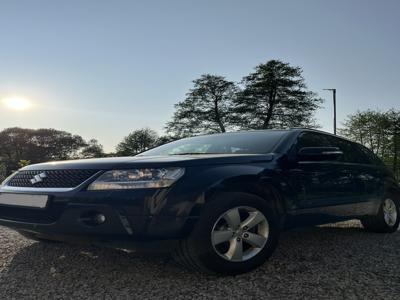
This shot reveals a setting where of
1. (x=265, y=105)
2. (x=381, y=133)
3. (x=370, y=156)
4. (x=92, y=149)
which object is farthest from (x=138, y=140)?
(x=370, y=156)

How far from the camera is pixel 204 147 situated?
416 centimetres

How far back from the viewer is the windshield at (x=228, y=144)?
3.81m

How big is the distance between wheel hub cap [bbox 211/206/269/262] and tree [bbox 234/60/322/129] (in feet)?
113

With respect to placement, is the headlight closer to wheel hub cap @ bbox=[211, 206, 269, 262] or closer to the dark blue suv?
the dark blue suv

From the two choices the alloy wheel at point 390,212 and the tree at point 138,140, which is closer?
the alloy wheel at point 390,212

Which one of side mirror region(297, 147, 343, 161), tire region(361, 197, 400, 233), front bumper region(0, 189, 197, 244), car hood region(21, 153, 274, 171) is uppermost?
side mirror region(297, 147, 343, 161)

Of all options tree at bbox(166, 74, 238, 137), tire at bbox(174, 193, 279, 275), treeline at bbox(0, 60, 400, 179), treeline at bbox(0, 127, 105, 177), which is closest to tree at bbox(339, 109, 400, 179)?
treeline at bbox(0, 60, 400, 179)

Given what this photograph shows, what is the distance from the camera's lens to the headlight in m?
2.77

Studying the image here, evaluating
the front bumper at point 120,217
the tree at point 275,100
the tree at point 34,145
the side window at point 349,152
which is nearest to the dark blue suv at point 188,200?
the front bumper at point 120,217

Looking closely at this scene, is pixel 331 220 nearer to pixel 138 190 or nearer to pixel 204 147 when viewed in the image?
pixel 204 147

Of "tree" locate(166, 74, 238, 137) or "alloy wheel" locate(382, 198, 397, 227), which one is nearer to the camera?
"alloy wheel" locate(382, 198, 397, 227)

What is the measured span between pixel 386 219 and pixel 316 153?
7.13 ft

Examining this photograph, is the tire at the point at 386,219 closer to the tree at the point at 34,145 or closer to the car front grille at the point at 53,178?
the car front grille at the point at 53,178

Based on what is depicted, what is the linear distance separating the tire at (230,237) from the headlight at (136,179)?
0.36 m
